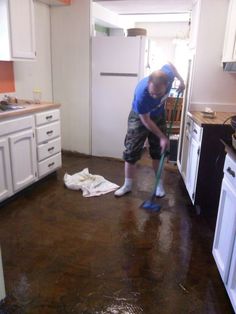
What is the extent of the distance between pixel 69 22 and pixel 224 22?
199 centimetres

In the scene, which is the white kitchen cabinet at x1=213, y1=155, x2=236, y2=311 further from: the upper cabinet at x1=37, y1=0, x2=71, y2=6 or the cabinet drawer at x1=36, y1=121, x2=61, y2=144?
the upper cabinet at x1=37, y1=0, x2=71, y2=6

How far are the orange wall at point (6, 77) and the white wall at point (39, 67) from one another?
0.24 feet

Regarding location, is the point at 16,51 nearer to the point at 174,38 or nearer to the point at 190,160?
the point at 190,160

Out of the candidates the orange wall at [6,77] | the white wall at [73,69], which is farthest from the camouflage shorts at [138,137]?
the orange wall at [6,77]

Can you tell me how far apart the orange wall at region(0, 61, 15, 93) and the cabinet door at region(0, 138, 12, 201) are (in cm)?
95

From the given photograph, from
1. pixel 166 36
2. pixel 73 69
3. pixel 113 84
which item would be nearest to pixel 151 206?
pixel 113 84

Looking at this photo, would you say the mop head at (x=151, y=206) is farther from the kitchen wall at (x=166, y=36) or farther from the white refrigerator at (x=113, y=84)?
the kitchen wall at (x=166, y=36)

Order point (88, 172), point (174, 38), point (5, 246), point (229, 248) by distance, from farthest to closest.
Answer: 1. point (174, 38)
2. point (88, 172)
3. point (5, 246)
4. point (229, 248)

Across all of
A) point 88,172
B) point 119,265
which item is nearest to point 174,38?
point 88,172

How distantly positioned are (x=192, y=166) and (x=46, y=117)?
1581 millimetres

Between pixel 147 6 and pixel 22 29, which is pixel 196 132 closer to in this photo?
pixel 22 29

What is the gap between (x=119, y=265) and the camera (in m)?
1.91

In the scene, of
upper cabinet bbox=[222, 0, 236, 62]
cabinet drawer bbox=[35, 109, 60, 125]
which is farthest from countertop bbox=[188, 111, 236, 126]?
cabinet drawer bbox=[35, 109, 60, 125]

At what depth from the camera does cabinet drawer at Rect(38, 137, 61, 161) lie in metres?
2.95
